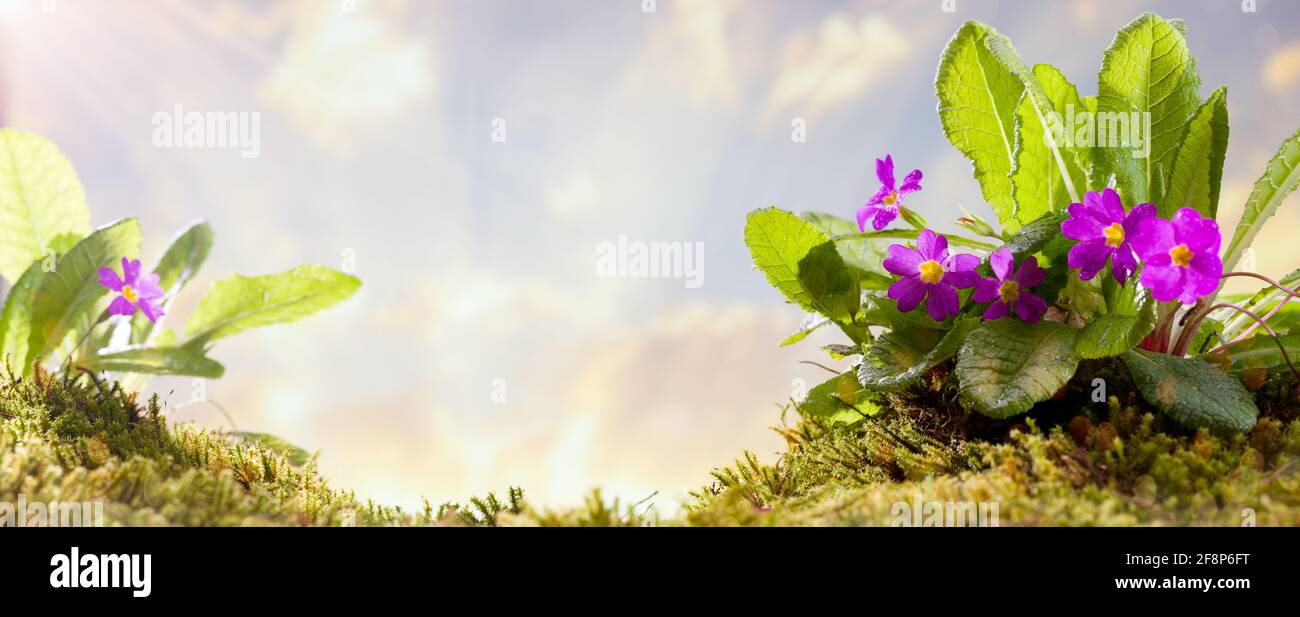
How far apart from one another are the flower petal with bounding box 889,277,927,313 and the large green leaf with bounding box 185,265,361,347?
138 centimetres

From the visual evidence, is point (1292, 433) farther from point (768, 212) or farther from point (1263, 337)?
point (768, 212)

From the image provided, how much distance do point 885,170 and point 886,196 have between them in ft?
0.17

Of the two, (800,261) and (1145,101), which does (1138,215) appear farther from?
(800,261)

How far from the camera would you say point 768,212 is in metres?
1.56

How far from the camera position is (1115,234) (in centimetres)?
135

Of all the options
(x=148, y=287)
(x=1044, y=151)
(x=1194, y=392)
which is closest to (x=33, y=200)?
(x=148, y=287)

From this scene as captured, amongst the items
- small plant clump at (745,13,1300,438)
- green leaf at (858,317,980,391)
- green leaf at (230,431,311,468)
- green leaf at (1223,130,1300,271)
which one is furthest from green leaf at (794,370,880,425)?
green leaf at (230,431,311,468)

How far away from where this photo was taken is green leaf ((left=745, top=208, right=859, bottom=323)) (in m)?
1.58

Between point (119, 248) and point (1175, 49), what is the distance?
92.9 inches

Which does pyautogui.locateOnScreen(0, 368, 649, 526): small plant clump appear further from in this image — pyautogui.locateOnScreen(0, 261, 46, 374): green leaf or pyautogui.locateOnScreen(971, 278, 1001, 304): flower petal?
pyautogui.locateOnScreen(971, 278, 1001, 304): flower petal

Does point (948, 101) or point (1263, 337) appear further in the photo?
point (948, 101)

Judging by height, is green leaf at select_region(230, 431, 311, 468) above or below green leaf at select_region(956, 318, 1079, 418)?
below

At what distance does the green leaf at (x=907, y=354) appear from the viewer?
1.43 m
